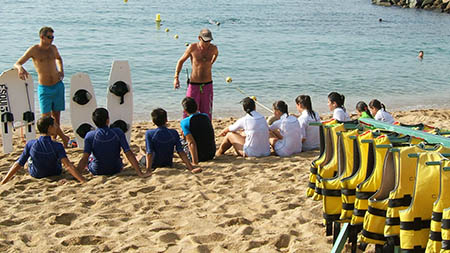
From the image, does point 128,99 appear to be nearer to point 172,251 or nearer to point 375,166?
point 172,251

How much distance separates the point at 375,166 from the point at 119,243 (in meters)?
2.12

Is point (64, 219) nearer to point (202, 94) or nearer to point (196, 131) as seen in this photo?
point (196, 131)

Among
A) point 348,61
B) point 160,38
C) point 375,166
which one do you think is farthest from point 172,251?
point 160,38

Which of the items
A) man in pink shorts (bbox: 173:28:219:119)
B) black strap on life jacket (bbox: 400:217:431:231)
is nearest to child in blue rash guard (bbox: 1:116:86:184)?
man in pink shorts (bbox: 173:28:219:119)

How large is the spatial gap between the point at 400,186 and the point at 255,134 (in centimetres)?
355

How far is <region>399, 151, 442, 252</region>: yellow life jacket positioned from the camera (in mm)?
2967

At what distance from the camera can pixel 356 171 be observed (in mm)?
3520

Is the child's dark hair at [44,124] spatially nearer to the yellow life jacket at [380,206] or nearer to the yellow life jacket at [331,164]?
the yellow life jacket at [331,164]

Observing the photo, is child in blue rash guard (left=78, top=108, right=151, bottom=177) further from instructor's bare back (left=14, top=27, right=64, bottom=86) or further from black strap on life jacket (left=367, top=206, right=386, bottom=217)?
black strap on life jacket (left=367, top=206, right=386, bottom=217)

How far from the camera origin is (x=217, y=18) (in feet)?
110

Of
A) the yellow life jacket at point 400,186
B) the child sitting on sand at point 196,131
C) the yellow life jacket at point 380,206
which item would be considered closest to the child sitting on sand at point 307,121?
the child sitting on sand at point 196,131

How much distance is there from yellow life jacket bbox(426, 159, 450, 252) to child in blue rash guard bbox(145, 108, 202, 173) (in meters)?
3.50

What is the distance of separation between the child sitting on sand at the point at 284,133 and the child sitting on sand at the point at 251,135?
0.16 metres

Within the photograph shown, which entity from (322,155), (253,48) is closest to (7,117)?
(322,155)
